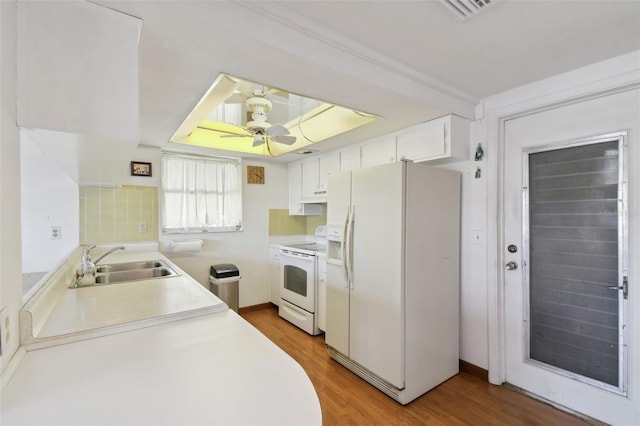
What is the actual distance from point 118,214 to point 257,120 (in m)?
1.89

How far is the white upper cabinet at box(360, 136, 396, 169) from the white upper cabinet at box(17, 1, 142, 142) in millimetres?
2153

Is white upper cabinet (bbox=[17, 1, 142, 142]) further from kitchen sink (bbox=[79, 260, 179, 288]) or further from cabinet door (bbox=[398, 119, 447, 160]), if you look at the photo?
cabinet door (bbox=[398, 119, 447, 160])

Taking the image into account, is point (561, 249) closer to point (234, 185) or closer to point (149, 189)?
point (234, 185)

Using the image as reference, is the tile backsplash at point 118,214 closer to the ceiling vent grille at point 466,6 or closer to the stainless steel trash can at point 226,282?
the stainless steel trash can at point 226,282

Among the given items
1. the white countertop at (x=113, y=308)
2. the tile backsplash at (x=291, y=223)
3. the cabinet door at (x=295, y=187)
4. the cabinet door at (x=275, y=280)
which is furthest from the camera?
the tile backsplash at (x=291, y=223)

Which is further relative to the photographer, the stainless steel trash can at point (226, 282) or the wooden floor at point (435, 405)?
the stainless steel trash can at point (226, 282)

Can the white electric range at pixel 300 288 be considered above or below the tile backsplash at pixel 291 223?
below

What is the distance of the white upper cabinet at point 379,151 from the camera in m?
2.79

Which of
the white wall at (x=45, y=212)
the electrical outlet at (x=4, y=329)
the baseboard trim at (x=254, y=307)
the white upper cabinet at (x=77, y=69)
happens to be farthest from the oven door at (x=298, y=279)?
the electrical outlet at (x=4, y=329)

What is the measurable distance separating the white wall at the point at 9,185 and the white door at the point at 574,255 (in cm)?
283

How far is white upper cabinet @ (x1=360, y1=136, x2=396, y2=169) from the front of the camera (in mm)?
2795

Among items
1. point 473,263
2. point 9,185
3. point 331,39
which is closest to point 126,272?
point 9,185

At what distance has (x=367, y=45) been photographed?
166 centimetres

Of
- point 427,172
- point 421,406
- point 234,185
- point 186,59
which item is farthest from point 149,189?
point 421,406
